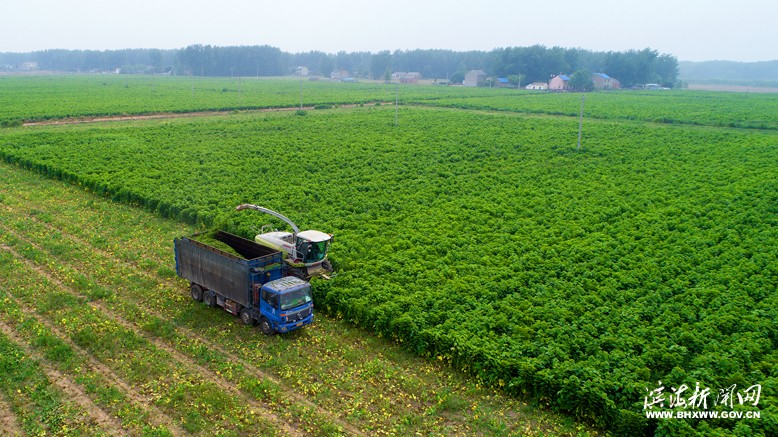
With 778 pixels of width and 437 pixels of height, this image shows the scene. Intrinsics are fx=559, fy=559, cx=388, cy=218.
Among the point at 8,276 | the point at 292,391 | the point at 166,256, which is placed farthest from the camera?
the point at 166,256

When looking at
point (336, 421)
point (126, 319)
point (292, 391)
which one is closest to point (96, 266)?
point (126, 319)

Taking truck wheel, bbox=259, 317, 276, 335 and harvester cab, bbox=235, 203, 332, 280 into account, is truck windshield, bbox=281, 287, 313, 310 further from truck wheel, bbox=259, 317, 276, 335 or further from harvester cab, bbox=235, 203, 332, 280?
harvester cab, bbox=235, 203, 332, 280

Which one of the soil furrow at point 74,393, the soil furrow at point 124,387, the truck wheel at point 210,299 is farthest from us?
the truck wheel at point 210,299

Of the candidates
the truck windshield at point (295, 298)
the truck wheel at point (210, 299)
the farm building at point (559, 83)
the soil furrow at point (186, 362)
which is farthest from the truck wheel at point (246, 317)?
the farm building at point (559, 83)

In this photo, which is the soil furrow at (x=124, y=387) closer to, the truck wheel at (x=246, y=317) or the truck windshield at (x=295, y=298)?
the truck wheel at (x=246, y=317)

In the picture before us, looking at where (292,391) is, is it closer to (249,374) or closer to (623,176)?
(249,374)
